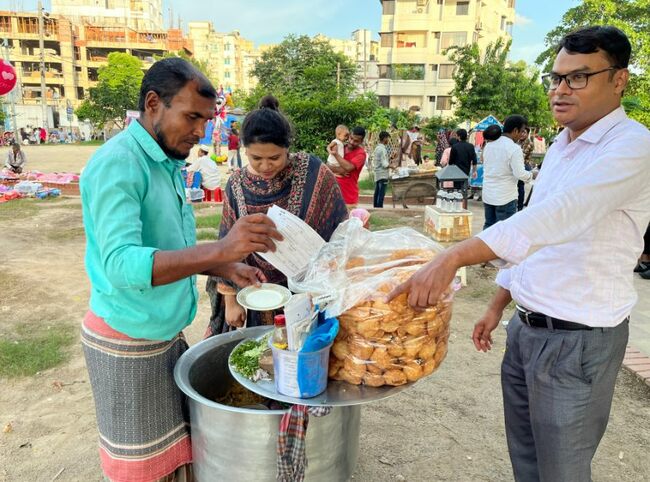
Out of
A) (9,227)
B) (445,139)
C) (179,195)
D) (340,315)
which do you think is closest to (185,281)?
(179,195)

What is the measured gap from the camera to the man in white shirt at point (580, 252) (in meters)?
1.35

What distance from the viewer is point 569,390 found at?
1595mm

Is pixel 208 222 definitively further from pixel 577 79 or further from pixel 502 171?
pixel 577 79

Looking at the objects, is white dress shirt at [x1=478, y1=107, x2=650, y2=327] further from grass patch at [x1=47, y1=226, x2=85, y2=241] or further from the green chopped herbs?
grass patch at [x1=47, y1=226, x2=85, y2=241]

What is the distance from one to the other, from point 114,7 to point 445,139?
215 feet

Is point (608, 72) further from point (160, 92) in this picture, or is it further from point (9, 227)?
point (9, 227)

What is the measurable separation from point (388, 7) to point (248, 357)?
4636 centimetres

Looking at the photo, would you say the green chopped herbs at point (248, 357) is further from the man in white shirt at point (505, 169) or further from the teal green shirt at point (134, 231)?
the man in white shirt at point (505, 169)

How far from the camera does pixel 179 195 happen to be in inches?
65.7

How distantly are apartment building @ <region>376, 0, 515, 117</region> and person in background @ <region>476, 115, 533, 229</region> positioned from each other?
3554cm

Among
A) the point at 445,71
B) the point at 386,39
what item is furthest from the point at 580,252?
the point at 386,39

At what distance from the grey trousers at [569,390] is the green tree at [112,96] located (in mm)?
36510

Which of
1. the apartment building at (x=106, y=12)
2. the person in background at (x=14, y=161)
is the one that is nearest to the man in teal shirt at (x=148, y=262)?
the person in background at (x=14, y=161)

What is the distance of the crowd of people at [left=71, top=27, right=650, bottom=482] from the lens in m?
1.32
